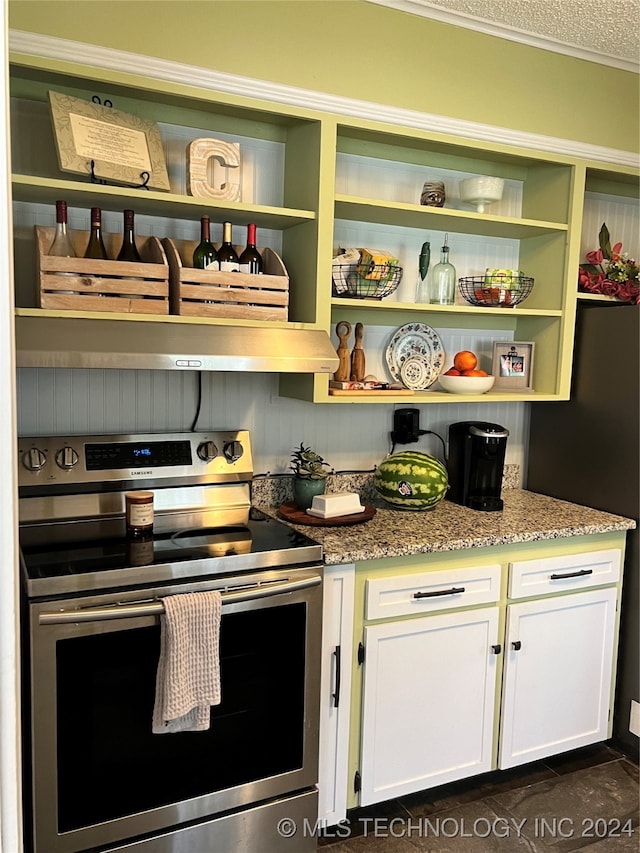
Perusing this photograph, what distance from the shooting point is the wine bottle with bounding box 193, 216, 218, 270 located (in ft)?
6.91

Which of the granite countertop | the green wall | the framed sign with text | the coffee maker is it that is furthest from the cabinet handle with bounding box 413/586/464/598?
the green wall

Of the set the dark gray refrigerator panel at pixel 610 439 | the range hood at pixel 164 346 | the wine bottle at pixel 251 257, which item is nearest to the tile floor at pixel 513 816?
the dark gray refrigerator panel at pixel 610 439

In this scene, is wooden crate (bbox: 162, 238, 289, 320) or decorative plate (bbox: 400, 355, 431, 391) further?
decorative plate (bbox: 400, 355, 431, 391)

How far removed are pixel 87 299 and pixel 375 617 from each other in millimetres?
1209

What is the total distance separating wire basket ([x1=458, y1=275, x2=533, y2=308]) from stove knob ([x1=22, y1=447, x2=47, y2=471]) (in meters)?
1.61

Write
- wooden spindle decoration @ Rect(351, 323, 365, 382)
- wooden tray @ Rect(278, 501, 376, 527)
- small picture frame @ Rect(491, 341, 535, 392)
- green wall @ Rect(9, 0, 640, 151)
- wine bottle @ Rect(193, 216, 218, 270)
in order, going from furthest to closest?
small picture frame @ Rect(491, 341, 535, 392) < wooden spindle decoration @ Rect(351, 323, 365, 382) < wooden tray @ Rect(278, 501, 376, 527) < wine bottle @ Rect(193, 216, 218, 270) < green wall @ Rect(9, 0, 640, 151)

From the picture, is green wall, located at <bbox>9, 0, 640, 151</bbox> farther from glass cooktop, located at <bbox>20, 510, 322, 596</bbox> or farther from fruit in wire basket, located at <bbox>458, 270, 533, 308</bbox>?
glass cooktop, located at <bbox>20, 510, 322, 596</bbox>

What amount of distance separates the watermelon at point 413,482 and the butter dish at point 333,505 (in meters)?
0.22

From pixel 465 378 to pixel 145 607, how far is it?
143cm

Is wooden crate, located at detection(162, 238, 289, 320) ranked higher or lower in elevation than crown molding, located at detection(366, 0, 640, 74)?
lower

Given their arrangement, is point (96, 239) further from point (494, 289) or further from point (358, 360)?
point (494, 289)

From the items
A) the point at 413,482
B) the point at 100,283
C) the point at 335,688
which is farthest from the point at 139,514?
the point at 413,482

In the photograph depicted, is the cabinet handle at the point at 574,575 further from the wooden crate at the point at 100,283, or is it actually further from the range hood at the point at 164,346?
the wooden crate at the point at 100,283

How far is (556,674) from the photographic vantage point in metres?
2.42
